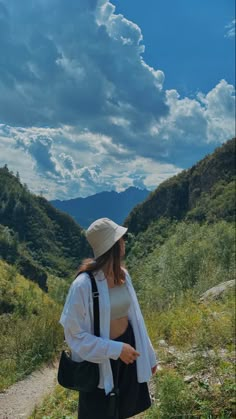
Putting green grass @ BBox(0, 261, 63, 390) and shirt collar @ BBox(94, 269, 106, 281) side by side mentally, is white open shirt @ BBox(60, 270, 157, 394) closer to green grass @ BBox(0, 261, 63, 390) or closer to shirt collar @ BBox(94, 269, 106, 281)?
shirt collar @ BBox(94, 269, 106, 281)

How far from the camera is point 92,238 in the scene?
2541 millimetres

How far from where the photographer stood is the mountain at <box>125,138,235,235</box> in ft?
234

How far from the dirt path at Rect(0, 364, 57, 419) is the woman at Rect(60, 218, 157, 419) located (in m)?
2.57

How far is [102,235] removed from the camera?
99.4 inches

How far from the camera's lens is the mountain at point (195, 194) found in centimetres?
7144

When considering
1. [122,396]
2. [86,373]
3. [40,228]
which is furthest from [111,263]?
[40,228]

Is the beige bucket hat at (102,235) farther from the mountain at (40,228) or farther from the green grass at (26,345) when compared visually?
the mountain at (40,228)

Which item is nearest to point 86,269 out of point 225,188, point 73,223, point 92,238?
point 92,238

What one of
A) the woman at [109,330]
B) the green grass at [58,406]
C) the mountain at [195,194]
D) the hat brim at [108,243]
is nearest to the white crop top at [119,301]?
the woman at [109,330]

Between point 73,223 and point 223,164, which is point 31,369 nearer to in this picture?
point 223,164

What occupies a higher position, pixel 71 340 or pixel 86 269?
pixel 86 269

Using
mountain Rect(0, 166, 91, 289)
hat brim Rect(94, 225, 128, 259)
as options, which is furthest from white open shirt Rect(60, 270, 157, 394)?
mountain Rect(0, 166, 91, 289)

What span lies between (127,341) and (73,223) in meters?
141

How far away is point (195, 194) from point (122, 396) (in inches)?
3368
